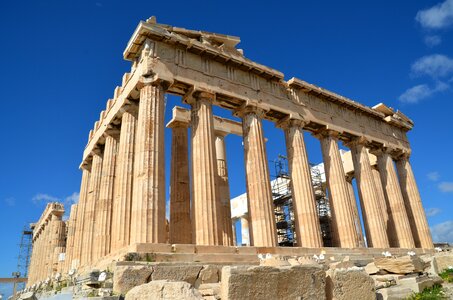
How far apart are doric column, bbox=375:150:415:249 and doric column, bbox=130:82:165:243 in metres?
20.0

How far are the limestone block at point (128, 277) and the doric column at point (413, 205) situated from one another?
26.9 meters

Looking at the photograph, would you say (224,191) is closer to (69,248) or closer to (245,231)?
(69,248)

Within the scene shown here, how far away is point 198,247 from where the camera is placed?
15.5 meters

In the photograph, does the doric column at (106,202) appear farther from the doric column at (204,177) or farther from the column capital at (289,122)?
the column capital at (289,122)

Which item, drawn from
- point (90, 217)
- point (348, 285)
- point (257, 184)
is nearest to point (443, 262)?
point (348, 285)

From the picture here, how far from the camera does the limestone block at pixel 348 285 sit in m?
7.66

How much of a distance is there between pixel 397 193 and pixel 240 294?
87.4 feet

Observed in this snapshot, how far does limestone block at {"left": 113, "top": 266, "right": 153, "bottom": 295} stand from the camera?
360 inches

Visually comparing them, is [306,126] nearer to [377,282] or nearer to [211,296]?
[377,282]

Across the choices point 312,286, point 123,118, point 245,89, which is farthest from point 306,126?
point 312,286

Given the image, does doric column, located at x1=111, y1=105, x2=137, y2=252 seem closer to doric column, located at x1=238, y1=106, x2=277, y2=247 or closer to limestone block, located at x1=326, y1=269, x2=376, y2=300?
doric column, located at x1=238, y1=106, x2=277, y2=247

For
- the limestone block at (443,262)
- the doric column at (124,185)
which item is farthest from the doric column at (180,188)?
the limestone block at (443,262)

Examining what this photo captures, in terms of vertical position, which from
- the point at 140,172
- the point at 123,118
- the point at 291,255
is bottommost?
the point at 291,255

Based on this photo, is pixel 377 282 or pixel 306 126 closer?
pixel 377 282
